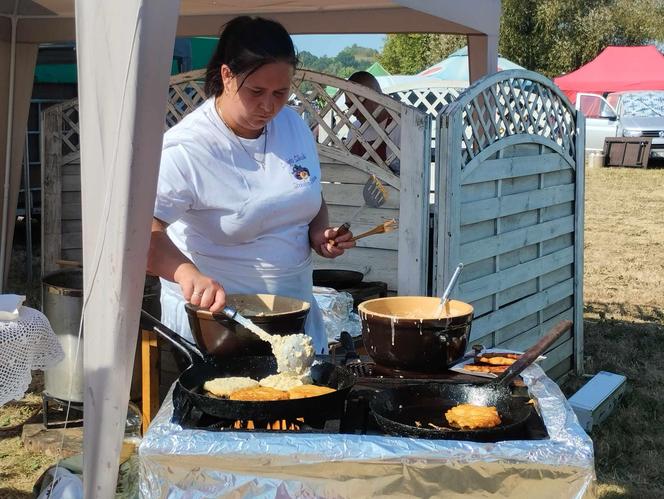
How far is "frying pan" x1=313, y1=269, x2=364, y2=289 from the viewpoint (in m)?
4.25

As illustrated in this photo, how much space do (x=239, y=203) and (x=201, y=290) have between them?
33cm

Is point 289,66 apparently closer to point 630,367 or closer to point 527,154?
point 527,154

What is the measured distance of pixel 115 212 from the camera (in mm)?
1720

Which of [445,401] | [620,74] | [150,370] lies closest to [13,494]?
[150,370]

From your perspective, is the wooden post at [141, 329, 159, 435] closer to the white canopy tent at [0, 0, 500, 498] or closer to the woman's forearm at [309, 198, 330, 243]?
the woman's forearm at [309, 198, 330, 243]

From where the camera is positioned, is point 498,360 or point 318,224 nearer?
point 498,360

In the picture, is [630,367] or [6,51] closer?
[6,51]

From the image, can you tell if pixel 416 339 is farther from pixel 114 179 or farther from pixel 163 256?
pixel 114 179

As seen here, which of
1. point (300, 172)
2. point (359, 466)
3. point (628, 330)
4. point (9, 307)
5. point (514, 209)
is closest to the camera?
point (359, 466)

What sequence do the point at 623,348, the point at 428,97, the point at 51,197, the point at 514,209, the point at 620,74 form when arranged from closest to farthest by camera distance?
the point at 514,209, the point at 51,197, the point at 623,348, the point at 428,97, the point at 620,74

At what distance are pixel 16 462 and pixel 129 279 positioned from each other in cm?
252

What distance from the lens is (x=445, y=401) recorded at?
179 centimetres

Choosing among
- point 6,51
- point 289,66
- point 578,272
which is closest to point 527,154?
point 578,272

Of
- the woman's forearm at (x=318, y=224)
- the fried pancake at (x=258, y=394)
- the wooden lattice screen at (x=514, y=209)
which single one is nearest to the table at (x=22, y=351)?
the woman's forearm at (x=318, y=224)
